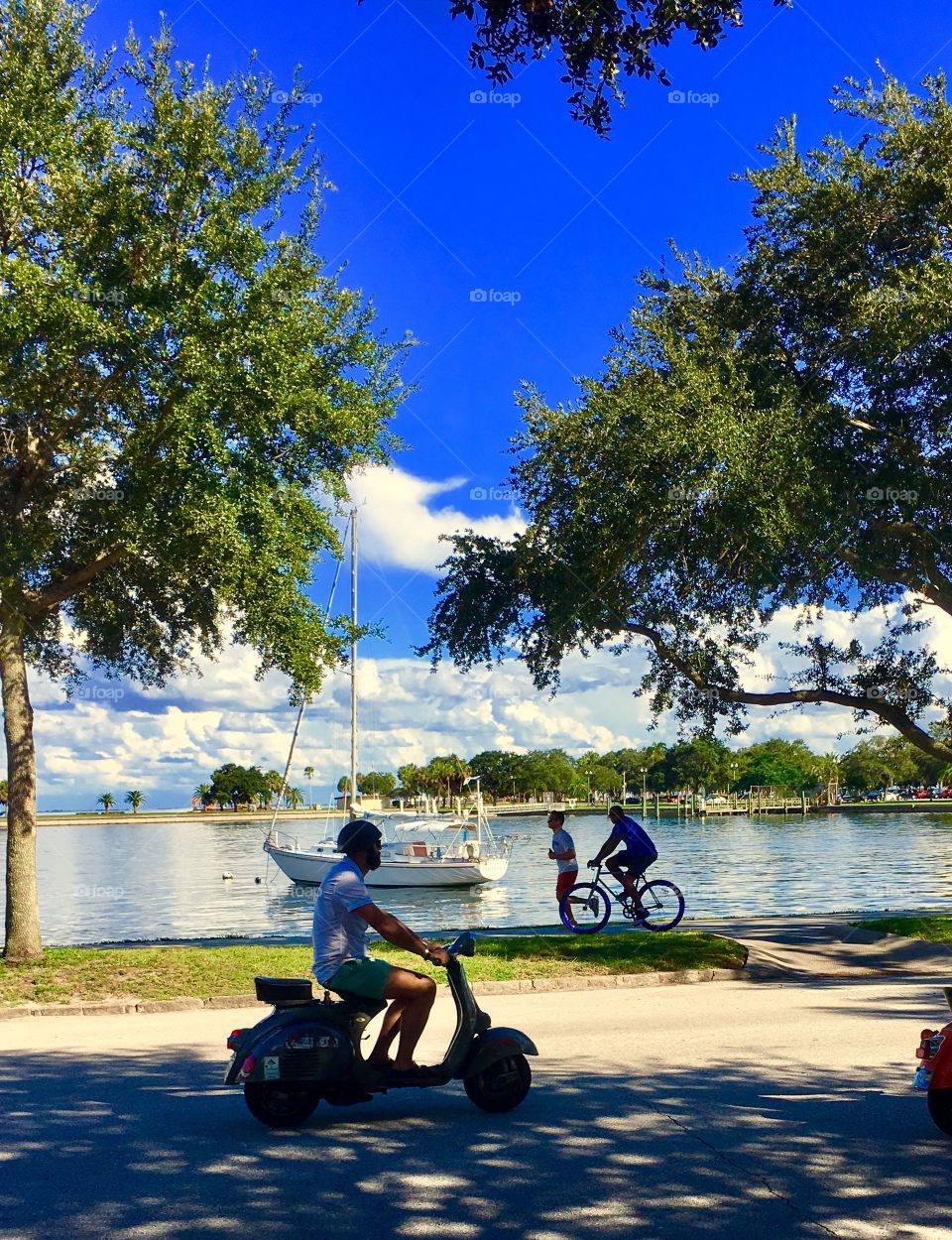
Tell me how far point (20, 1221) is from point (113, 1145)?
1.26 m

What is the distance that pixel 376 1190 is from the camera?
5.66m

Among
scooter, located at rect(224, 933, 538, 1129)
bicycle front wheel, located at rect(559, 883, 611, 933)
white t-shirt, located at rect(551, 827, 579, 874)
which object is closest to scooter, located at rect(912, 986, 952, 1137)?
scooter, located at rect(224, 933, 538, 1129)

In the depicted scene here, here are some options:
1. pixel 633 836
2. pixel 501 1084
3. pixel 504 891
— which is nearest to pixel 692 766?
pixel 504 891

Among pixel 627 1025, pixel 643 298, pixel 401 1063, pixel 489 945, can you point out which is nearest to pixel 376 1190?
pixel 401 1063

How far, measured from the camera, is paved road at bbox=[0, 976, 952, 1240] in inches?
206

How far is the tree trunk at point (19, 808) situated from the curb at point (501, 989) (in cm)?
255

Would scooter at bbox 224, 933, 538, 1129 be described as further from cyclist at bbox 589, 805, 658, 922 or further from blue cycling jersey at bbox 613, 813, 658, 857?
blue cycling jersey at bbox 613, 813, 658, 857

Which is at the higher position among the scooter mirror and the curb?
the scooter mirror

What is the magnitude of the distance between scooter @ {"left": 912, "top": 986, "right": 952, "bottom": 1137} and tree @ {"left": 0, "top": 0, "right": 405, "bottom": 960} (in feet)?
32.9

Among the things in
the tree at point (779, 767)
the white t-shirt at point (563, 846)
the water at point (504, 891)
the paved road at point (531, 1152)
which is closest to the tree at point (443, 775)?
the tree at point (779, 767)

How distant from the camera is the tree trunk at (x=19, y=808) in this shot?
1525 centimetres

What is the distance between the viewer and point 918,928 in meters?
17.7

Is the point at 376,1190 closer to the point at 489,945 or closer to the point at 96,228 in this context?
the point at 489,945

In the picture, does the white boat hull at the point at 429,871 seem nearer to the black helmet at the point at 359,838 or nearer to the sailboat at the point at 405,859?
the sailboat at the point at 405,859
